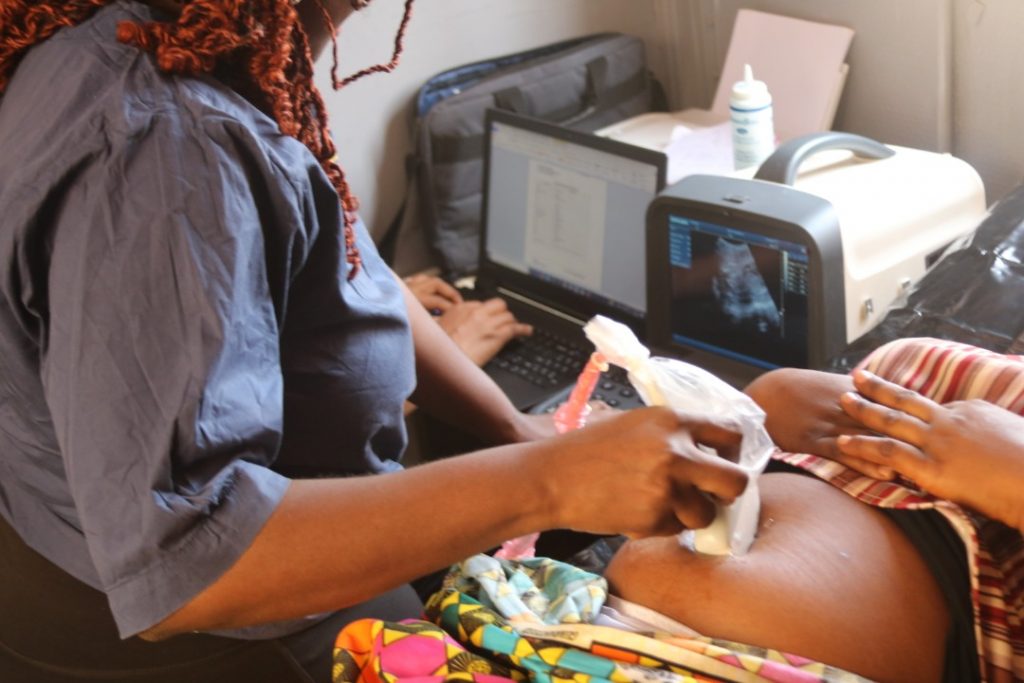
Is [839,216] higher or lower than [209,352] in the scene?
→ lower

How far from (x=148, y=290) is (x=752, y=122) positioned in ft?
3.67

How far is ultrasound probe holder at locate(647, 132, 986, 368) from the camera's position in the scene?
132 cm

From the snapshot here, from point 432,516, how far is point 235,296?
0.23m

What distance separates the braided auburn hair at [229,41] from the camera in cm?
83

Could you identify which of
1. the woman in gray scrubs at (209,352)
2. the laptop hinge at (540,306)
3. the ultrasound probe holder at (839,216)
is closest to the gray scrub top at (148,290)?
the woman in gray scrubs at (209,352)

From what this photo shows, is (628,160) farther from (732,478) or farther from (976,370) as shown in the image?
(732,478)

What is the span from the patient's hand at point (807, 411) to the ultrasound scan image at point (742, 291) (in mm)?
261

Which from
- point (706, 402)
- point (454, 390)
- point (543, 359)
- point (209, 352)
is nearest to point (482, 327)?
point (543, 359)

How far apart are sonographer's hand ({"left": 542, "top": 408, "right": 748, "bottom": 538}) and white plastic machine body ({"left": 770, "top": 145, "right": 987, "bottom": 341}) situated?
0.55 m

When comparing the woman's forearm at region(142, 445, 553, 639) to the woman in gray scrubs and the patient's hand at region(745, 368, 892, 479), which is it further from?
the patient's hand at region(745, 368, 892, 479)

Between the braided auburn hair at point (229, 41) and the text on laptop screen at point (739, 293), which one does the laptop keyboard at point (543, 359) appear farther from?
the braided auburn hair at point (229, 41)

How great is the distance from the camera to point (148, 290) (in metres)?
0.77

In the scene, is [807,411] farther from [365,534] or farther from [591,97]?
[591,97]

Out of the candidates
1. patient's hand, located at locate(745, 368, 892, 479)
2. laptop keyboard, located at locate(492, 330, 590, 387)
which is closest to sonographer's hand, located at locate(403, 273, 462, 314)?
laptop keyboard, located at locate(492, 330, 590, 387)
